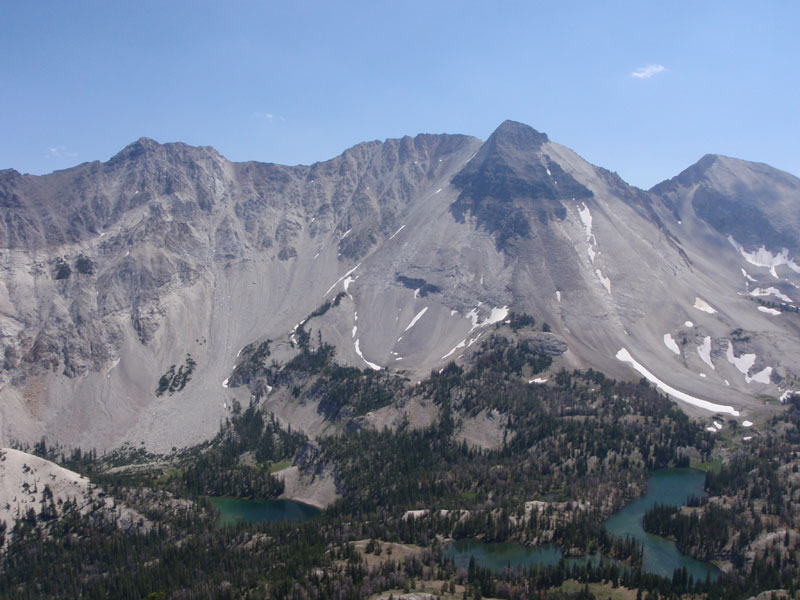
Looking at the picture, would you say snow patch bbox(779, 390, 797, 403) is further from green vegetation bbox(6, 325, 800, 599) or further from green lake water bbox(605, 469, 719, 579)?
green lake water bbox(605, 469, 719, 579)

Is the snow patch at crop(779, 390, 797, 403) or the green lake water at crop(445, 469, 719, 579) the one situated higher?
the snow patch at crop(779, 390, 797, 403)

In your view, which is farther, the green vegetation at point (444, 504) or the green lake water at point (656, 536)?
the green lake water at point (656, 536)

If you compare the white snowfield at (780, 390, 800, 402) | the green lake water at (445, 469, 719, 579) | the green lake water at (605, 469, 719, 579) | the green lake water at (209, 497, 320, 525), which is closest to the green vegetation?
the green lake water at (445, 469, 719, 579)

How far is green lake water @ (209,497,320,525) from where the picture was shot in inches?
5556

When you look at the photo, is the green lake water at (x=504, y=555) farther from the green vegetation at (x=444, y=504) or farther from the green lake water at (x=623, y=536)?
the green vegetation at (x=444, y=504)

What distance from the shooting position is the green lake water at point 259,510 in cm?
14112

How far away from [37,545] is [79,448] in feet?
252

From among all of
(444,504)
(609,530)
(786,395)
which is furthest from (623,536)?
(786,395)

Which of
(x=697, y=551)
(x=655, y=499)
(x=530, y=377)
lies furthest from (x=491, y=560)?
(x=530, y=377)

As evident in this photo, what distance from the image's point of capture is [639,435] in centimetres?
16525

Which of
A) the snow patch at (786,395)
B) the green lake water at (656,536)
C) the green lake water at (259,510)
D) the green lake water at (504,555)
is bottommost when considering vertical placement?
the green lake water at (259,510)

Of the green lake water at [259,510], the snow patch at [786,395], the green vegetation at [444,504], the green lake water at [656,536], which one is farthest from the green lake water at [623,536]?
the snow patch at [786,395]

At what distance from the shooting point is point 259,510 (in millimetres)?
149250

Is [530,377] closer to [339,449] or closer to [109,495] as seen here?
[339,449]
